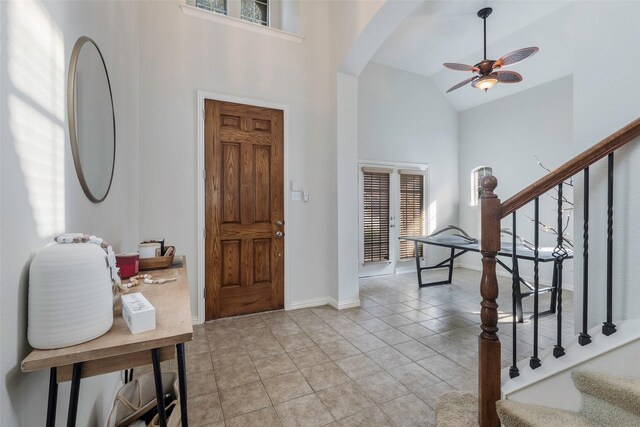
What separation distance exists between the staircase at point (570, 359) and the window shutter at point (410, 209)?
4049 mm

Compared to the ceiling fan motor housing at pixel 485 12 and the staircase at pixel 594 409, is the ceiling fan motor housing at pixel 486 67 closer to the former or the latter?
the ceiling fan motor housing at pixel 485 12

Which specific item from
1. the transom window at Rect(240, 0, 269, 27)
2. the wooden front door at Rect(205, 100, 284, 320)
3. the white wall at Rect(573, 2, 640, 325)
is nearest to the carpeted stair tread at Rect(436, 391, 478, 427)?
the white wall at Rect(573, 2, 640, 325)

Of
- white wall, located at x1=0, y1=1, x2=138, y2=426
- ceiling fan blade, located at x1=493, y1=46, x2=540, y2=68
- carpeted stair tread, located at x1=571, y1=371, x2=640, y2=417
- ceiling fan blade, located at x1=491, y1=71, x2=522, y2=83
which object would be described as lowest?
carpeted stair tread, located at x1=571, y1=371, x2=640, y2=417

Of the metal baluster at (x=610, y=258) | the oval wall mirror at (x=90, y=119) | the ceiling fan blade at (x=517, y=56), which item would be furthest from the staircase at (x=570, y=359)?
the ceiling fan blade at (x=517, y=56)

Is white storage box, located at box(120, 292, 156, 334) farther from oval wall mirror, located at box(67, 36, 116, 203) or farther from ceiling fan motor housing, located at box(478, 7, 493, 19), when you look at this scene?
A: ceiling fan motor housing, located at box(478, 7, 493, 19)

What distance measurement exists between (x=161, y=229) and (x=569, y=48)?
5873mm

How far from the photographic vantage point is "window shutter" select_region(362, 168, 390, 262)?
531 cm

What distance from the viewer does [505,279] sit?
5.20m

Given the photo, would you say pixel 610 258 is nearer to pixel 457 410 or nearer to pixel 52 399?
pixel 457 410

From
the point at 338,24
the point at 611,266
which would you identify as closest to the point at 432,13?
the point at 338,24

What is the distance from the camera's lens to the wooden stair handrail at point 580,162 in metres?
1.29

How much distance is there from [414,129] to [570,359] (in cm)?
501

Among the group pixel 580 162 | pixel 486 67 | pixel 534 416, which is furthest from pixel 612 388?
pixel 486 67

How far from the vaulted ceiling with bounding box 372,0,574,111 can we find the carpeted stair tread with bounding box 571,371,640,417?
13.3 feet
